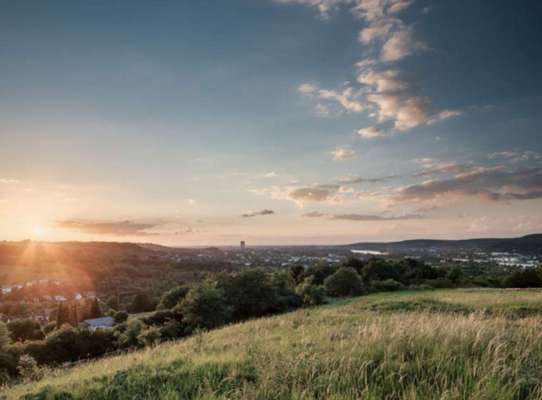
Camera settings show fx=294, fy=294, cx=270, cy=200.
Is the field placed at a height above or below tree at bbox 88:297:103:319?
above

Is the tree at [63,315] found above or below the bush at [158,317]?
below

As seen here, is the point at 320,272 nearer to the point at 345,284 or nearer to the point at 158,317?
the point at 345,284

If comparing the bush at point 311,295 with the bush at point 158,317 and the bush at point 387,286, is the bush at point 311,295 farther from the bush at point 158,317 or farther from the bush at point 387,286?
the bush at point 158,317

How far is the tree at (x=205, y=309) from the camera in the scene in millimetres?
35375

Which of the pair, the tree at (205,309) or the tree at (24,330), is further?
the tree at (24,330)

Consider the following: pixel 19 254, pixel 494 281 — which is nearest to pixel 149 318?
pixel 494 281

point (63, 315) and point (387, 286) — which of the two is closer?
point (387, 286)

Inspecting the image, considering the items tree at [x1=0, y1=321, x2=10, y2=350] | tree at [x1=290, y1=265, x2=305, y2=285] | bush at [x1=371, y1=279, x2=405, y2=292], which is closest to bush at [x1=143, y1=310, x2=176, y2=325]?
tree at [x1=0, y1=321, x2=10, y2=350]

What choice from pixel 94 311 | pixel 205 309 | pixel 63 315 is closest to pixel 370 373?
pixel 205 309

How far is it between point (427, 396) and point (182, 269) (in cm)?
16763

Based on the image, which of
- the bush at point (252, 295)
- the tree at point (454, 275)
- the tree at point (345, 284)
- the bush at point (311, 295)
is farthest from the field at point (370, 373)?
the tree at point (454, 275)

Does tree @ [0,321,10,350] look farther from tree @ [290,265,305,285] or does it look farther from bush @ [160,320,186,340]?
tree @ [290,265,305,285]

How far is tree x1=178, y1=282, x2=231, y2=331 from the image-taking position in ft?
116

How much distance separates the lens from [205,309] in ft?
117
